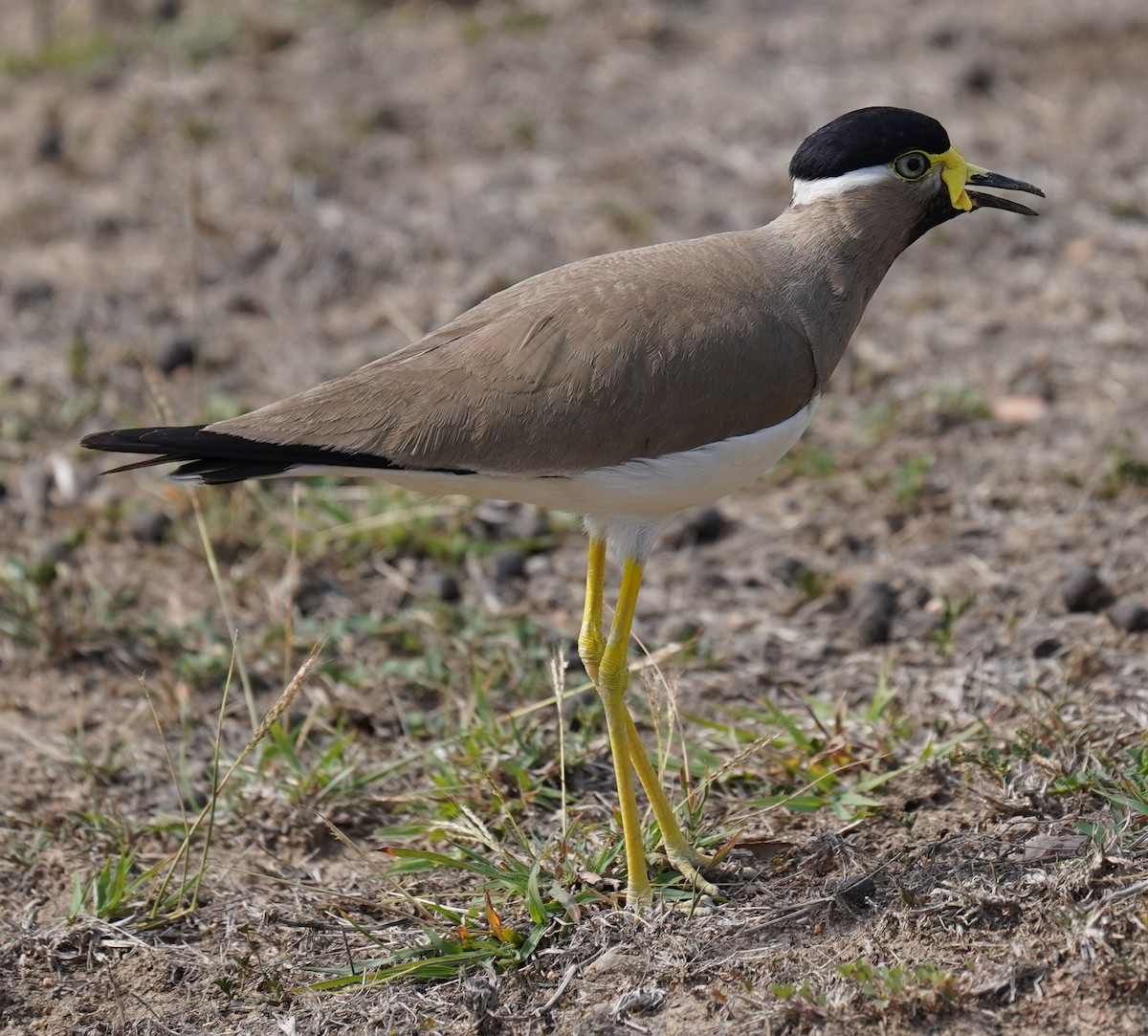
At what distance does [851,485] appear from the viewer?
6.07 meters

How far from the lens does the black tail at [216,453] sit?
3.59 m

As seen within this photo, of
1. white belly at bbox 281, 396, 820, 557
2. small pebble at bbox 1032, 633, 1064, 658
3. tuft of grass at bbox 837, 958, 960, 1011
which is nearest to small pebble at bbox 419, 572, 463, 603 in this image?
white belly at bbox 281, 396, 820, 557

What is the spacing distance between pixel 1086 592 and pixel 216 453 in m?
3.01

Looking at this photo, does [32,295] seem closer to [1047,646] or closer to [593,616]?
[593,616]

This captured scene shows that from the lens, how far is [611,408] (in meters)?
3.77

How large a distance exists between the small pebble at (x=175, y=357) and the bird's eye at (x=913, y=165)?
3.83 metres

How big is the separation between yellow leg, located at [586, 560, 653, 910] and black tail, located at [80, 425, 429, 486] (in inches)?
22.6

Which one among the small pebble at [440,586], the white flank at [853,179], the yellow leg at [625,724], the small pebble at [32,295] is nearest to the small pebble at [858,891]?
the yellow leg at [625,724]

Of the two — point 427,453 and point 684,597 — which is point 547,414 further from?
point 684,597

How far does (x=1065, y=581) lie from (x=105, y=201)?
5.63 meters

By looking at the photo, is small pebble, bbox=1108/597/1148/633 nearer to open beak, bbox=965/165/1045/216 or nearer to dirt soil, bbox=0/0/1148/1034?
dirt soil, bbox=0/0/1148/1034

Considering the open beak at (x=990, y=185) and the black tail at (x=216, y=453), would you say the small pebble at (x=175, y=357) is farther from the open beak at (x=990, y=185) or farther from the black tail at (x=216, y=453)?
the open beak at (x=990, y=185)

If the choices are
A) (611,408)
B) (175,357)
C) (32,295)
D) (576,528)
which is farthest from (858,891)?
(32,295)

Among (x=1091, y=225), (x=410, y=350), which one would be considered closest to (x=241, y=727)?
(x=410, y=350)
